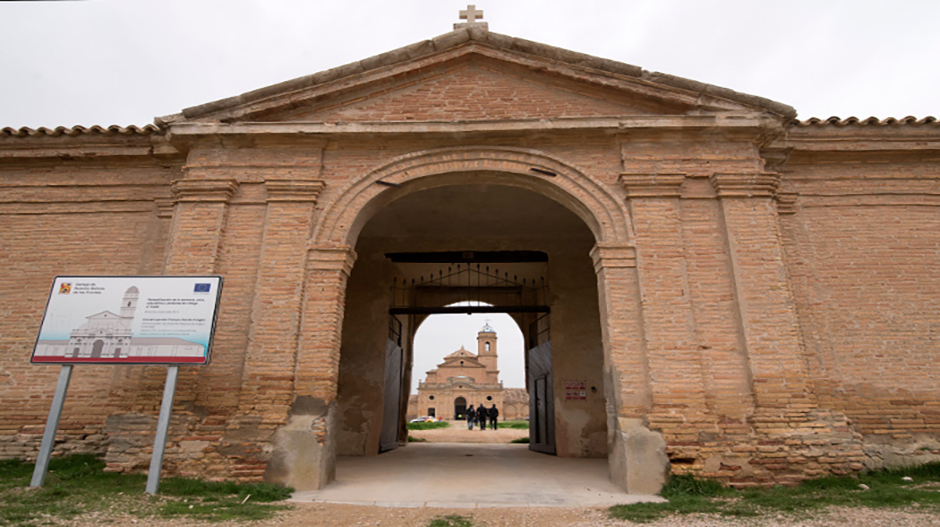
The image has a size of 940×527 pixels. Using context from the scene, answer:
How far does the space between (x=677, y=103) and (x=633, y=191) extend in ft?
5.04

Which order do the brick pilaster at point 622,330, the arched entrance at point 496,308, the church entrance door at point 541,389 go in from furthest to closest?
the church entrance door at point 541,389
the arched entrance at point 496,308
the brick pilaster at point 622,330

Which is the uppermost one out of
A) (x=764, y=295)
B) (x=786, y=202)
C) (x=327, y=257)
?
(x=786, y=202)

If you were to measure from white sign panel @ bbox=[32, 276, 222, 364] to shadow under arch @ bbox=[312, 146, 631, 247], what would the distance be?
177 centimetres

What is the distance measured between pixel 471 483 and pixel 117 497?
381 centimetres

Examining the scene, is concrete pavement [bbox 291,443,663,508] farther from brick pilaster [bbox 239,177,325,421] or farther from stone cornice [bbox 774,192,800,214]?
stone cornice [bbox 774,192,800,214]

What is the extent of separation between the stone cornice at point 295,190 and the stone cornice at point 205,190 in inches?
21.8

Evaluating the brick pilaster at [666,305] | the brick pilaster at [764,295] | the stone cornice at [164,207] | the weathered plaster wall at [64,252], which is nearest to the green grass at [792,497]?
the brick pilaster at [666,305]

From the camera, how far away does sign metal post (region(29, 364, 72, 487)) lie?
5.61 m

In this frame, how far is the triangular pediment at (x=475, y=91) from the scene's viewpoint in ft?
25.0

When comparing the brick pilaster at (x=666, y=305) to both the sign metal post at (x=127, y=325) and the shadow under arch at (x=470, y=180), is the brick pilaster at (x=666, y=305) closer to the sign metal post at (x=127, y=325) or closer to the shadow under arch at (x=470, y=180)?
the shadow under arch at (x=470, y=180)

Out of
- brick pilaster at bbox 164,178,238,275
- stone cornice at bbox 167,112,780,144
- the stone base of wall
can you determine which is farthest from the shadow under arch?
the stone base of wall

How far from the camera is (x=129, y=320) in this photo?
6.01 metres

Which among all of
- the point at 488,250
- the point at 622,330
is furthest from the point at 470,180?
the point at 488,250

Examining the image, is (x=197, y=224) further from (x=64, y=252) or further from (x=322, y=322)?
(x=64, y=252)
